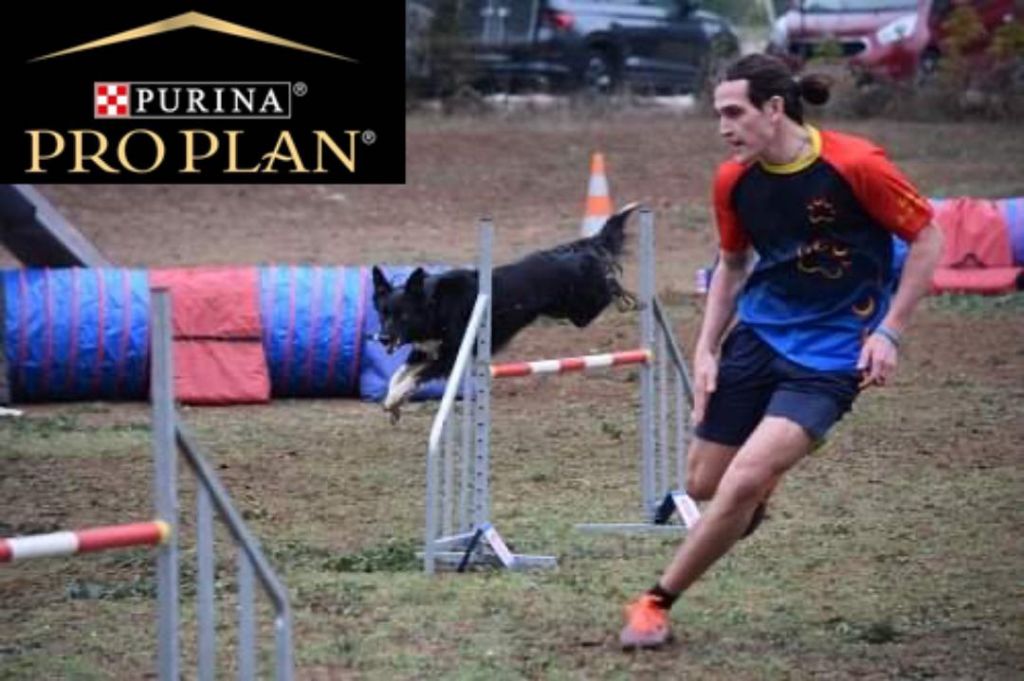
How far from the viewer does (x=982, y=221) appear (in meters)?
14.9

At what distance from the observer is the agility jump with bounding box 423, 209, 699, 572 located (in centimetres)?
722

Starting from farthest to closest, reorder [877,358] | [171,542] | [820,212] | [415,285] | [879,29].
Result: 1. [879,29]
2. [415,285]
3. [820,212]
4. [877,358]
5. [171,542]

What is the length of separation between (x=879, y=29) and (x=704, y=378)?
20577mm

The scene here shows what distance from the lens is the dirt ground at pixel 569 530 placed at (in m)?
6.02

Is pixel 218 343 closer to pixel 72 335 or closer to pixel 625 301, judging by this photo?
pixel 72 335

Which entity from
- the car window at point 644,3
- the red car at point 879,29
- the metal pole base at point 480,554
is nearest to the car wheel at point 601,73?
the car window at point 644,3

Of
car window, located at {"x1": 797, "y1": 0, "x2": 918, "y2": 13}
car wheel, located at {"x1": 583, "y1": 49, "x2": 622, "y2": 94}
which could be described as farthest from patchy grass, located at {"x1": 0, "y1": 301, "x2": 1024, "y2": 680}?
car window, located at {"x1": 797, "y1": 0, "x2": 918, "y2": 13}

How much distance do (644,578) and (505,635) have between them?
102 cm

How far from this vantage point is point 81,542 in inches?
178

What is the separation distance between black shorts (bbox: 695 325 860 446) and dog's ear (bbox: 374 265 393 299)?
4.97 meters

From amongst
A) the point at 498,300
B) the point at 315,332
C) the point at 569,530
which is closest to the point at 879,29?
the point at 315,332

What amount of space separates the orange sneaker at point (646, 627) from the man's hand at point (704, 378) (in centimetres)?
53

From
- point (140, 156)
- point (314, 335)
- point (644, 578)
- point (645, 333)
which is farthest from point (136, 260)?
point (644, 578)

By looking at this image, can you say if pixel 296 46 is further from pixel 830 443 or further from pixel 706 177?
pixel 830 443
